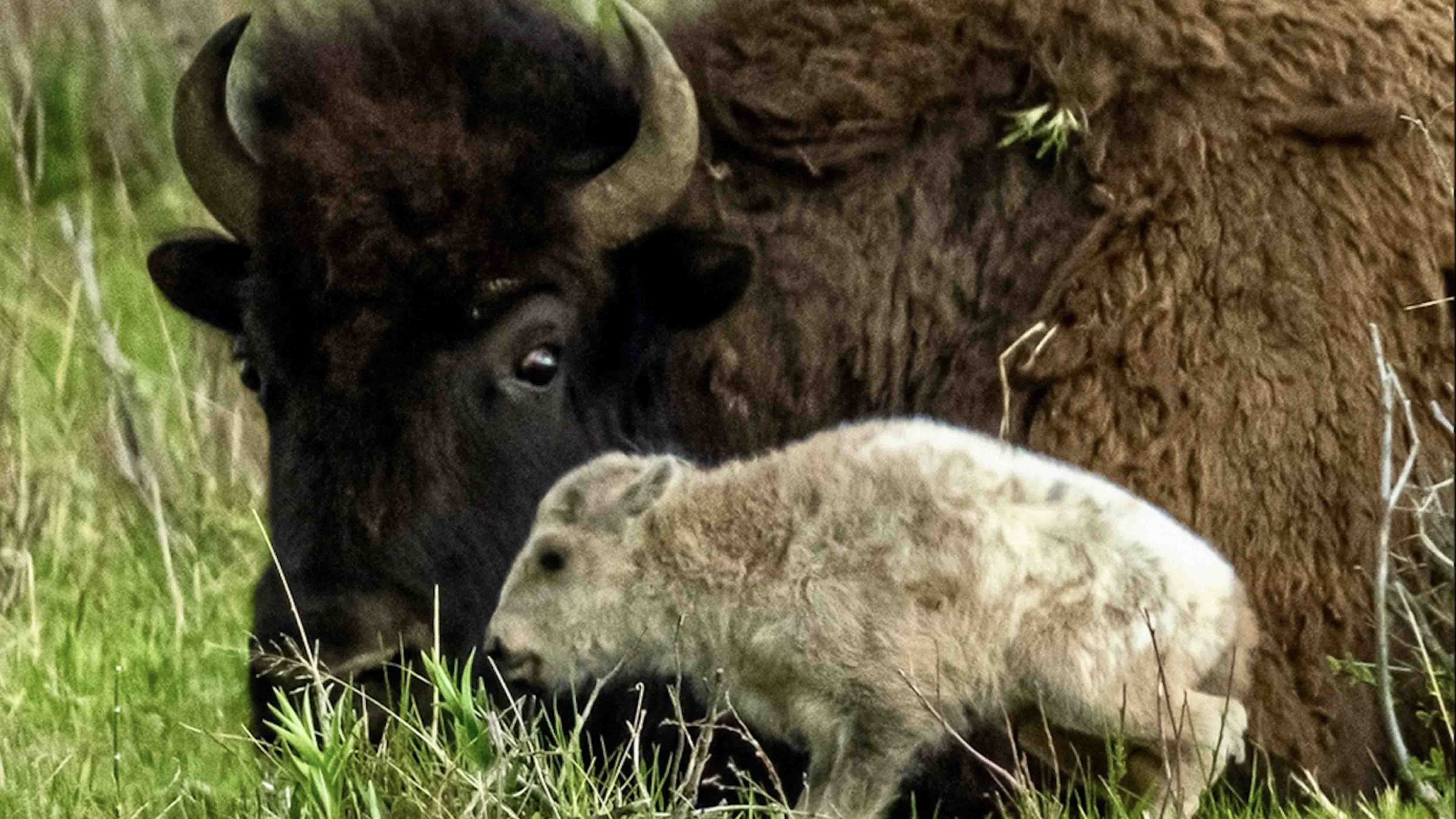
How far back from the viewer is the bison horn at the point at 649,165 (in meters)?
4.84

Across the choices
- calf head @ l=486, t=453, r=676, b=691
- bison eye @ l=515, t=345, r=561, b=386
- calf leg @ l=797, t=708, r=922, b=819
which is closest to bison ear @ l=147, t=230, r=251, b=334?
bison eye @ l=515, t=345, r=561, b=386

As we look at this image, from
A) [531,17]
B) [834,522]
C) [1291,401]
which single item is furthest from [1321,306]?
[531,17]

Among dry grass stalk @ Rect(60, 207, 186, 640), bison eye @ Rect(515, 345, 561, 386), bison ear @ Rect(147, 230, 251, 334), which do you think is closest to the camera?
bison eye @ Rect(515, 345, 561, 386)

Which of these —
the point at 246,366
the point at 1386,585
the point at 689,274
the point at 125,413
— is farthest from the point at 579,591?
the point at 125,413

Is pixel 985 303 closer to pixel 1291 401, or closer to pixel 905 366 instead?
pixel 905 366

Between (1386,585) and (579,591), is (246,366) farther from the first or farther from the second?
(1386,585)

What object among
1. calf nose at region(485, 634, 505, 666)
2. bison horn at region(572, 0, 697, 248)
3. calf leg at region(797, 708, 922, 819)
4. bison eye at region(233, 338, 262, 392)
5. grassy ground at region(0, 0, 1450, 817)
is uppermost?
bison horn at region(572, 0, 697, 248)

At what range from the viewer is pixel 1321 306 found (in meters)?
5.07

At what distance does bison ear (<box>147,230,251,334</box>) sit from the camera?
5234 millimetres

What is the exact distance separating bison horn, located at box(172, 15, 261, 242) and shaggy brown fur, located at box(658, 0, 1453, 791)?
0.98m

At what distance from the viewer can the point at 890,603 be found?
13.6ft

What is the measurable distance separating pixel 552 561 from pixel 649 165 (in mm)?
943

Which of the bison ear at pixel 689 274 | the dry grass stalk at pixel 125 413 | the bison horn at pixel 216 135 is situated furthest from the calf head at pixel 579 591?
the dry grass stalk at pixel 125 413

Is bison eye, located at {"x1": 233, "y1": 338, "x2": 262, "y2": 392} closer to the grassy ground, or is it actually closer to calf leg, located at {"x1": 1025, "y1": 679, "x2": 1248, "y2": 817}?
the grassy ground
